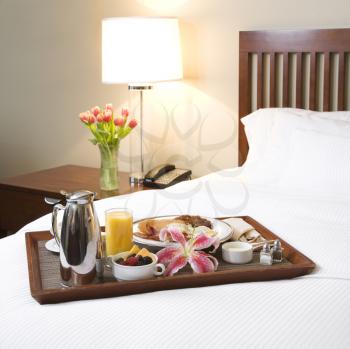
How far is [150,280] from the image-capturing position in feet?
4.33

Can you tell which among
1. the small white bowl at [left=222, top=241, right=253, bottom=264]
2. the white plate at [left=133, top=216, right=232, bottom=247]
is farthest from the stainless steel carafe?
the small white bowl at [left=222, top=241, right=253, bottom=264]

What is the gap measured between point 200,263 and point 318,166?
0.90 metres

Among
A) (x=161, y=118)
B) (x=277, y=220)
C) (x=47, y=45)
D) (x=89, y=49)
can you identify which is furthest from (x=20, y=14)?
(x=277, y=220)

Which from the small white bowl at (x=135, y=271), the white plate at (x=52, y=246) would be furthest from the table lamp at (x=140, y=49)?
the small white bowl at (x=135, y=271)

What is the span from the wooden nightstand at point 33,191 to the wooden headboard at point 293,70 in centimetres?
68

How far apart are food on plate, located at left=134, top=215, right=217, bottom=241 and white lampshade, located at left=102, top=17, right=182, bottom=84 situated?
3.71ft

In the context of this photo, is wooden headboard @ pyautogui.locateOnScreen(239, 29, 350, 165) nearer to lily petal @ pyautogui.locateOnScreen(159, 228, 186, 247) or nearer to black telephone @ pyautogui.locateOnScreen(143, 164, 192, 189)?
black telephone @ pyautogui.locateOnScreen(143, 164, 192, 189)

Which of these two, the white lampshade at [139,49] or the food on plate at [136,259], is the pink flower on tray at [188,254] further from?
the white lampshade at [139,49]

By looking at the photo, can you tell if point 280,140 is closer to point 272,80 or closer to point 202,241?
point 272,80

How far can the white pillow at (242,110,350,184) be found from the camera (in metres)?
2.25

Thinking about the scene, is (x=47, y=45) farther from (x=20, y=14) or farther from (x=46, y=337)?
(x=46, y=337)

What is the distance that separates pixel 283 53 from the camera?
2676 millimetres

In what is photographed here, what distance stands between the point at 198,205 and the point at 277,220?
0.30 meters

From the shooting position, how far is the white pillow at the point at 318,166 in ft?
6.87
